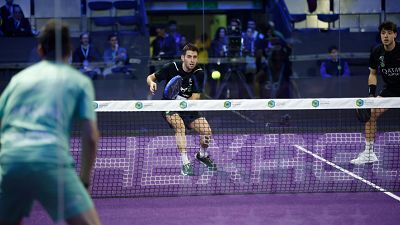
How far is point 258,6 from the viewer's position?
17891 mm

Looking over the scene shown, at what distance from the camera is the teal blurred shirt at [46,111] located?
445 cm

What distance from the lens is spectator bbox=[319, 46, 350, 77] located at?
57.5 ft

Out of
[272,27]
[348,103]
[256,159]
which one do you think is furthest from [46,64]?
[272,27]

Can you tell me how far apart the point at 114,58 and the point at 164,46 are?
1.11 m

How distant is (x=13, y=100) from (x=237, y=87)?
43.3 ft

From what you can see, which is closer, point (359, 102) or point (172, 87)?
point (359, 102)

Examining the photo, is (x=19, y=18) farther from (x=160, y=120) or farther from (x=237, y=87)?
(x=237, y=87)

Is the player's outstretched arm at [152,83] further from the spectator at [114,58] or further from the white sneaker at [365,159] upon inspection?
the spectator at [114,58]

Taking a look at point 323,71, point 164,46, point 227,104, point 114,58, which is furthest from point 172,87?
point 323,71

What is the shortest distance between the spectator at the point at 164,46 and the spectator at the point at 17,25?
8.73ft

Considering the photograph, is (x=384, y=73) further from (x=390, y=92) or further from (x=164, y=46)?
(x=164, y=46)

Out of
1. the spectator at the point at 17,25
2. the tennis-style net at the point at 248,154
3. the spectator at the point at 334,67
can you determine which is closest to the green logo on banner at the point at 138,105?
the tennis-style net at the point at 248,154

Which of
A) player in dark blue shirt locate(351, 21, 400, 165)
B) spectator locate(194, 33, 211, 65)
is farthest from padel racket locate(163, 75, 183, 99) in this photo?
spectator locate(194, 33, 211, 65)

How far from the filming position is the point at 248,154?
12055 millimetres
